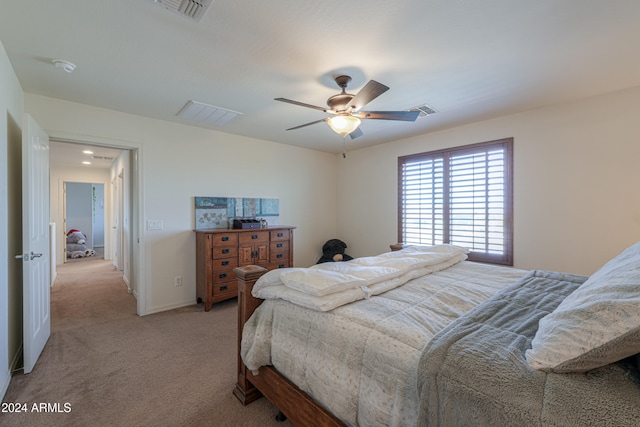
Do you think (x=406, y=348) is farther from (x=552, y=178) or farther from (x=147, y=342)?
(x=552, y=178)

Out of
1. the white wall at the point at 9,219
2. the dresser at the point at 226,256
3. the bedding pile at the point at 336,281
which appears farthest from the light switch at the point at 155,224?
the bedding pile at the point at 336,281

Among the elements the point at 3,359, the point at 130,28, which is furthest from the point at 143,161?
the point at 3,359

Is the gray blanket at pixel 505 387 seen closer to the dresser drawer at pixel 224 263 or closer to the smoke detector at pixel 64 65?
the dresser drawer at pixel 224 263

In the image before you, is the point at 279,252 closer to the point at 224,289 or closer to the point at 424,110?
the point at 224,289

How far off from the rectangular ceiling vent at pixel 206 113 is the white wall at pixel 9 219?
138cm

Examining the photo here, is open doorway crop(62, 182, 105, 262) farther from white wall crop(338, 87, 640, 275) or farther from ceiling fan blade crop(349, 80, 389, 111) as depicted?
white wall crop(338, 87, 640, 275)

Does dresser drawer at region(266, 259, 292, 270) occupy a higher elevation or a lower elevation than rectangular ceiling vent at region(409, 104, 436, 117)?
lower

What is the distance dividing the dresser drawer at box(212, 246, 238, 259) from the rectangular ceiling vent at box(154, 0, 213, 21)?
2.59 m

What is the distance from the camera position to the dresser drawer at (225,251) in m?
3.58

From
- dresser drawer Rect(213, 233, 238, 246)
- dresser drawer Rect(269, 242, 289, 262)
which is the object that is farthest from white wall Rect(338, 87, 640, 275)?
dresser drawer Rect(213, 233, 238, 246)

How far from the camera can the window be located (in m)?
3.57

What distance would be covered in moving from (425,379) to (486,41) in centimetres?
224

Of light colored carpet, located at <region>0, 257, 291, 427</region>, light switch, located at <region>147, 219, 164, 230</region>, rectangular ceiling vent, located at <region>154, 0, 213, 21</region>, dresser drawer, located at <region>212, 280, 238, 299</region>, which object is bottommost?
light colored carpet, located at <region>0, 257, 291, 427</region>

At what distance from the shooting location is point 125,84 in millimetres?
2621
